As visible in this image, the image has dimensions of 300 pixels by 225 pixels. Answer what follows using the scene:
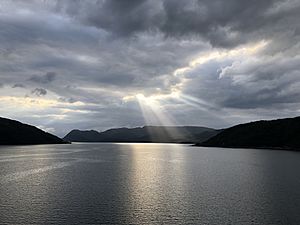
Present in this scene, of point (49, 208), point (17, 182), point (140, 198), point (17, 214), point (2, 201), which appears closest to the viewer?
point (17, 214)

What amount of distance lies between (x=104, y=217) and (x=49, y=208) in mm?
11375

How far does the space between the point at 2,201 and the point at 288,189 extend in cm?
6229

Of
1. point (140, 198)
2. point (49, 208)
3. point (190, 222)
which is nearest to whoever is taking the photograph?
point (190, 222)

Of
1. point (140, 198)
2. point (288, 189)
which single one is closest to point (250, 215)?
point (140, 198)

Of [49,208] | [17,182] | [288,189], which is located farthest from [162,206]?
[17,182]

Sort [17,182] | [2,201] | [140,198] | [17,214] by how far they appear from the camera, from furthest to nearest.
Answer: [17,182] → [140,198] → [2,201] → [17,214]

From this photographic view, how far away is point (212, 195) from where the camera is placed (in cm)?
6569

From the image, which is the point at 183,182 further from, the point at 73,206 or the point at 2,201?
the point at 2,201

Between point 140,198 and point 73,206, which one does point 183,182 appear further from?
point 73,206

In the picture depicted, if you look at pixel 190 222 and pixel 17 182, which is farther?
pixel 17 182

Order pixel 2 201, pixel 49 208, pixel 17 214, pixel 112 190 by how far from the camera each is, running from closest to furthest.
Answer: pixel 17 214, pixel 49 208, pixel 2 201, pixel 112 190

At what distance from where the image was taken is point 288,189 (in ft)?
238

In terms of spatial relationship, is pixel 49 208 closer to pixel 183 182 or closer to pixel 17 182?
pixel 17 182

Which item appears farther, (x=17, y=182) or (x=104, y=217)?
(x=17, y=182)
